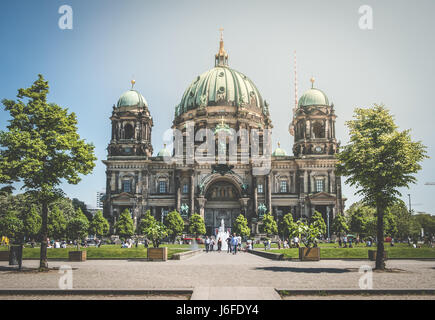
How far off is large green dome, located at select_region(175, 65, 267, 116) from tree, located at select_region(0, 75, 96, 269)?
66514 mm

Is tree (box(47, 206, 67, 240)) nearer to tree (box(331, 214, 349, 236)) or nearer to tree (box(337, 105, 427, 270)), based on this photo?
tree (box(331, 214, 349, 236))

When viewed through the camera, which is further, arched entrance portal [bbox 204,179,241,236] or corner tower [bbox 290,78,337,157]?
arched entrance portal [bbox 204,179,241,236]

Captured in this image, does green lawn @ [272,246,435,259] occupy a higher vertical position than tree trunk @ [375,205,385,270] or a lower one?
lower

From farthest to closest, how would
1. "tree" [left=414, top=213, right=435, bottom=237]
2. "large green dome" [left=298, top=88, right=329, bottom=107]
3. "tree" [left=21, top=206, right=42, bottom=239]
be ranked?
"tree" [left=414, top=213, right=435, bottom=237]
"large green dome" [left=298, top=88, right=329, bottom=107]
"tree" [left=21, top=206, right=42, bottom=239]

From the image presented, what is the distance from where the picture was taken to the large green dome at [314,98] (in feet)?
263

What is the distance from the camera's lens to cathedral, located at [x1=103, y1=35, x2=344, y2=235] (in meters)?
75.4

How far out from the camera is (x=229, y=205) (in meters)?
79.5

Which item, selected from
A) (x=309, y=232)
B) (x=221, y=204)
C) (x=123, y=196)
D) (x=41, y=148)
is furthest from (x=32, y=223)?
(x=309, y=232)

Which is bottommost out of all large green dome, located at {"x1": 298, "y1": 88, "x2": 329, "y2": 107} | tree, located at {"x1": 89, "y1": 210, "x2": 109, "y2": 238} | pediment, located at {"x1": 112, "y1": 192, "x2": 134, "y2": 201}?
→ tree, located at {"x1": 89, "y1": 210, "x2": 109, "y2": 238}

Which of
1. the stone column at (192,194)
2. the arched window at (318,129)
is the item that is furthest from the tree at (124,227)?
the arched window at (318,129)

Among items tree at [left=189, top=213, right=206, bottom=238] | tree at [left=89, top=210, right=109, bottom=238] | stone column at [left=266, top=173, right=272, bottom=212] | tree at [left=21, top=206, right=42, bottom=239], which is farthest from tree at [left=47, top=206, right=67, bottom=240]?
stone column at [left=266, top=173, right=272, bottom=212]

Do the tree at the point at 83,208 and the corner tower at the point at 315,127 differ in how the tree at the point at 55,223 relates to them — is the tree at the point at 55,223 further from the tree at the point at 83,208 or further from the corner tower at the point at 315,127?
the corner tower at the point at 315,127

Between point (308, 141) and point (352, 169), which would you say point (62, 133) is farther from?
point (308, 141)

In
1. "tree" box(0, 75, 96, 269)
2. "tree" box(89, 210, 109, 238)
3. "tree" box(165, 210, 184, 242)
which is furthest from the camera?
"tree" box(89, 210, 109, 238)
